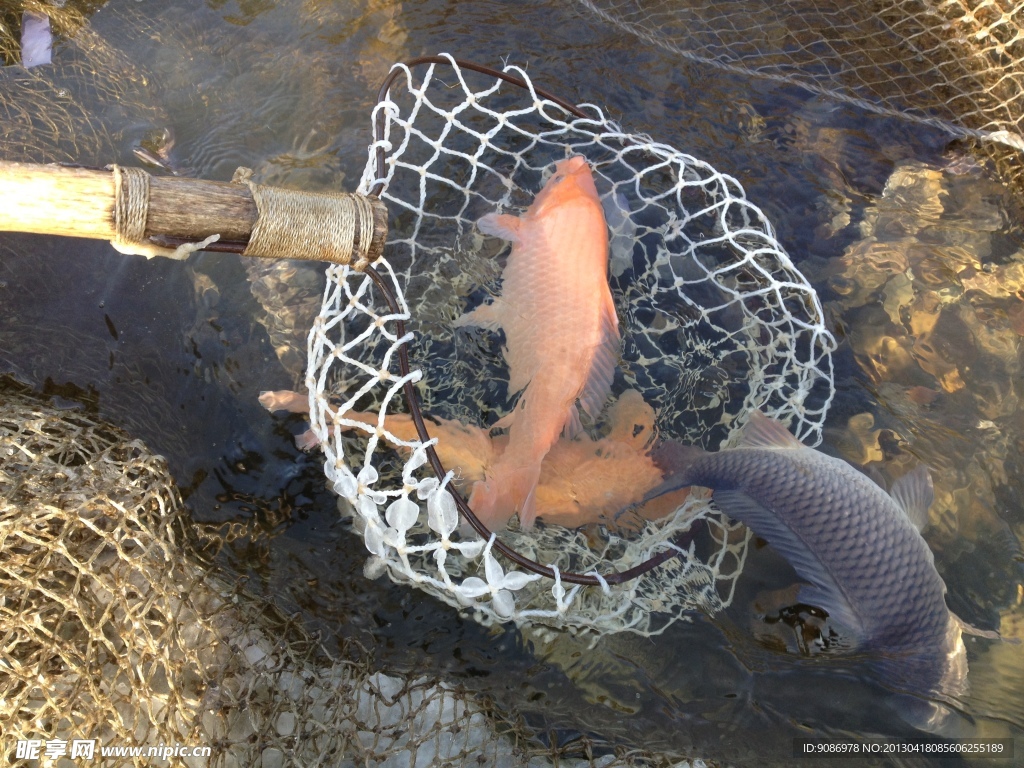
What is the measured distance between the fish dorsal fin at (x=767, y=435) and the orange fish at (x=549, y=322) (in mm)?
698

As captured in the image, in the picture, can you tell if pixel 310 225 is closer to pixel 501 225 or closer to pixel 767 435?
A: pixel 501 225

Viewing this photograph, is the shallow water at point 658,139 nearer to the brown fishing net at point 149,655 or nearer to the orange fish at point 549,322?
the brown fishing net at point 149,655

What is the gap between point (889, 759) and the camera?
296 centimetres

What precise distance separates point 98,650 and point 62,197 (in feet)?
5.14

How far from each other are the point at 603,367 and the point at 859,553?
4.49 ft

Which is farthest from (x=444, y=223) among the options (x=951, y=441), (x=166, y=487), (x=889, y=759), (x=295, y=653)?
(x=889, y=759)

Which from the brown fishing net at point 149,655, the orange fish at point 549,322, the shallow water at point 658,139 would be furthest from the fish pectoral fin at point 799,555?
the brown fishing net at point 149,655

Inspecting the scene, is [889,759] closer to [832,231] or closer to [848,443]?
[848,443]

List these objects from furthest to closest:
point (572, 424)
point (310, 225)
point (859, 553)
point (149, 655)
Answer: point (572, 424) < point (859, 553) < point (149, 655) < point (310, 225)

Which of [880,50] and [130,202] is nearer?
[130,202]

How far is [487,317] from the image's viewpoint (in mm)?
3734

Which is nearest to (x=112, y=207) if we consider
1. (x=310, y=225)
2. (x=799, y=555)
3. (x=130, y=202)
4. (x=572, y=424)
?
(x=130, y=202)

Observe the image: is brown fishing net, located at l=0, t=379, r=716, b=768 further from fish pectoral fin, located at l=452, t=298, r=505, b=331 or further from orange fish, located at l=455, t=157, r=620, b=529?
fish pectoral fin, located at l=452, t=298, r=505, b=331

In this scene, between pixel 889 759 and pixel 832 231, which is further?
pixel 832 231
